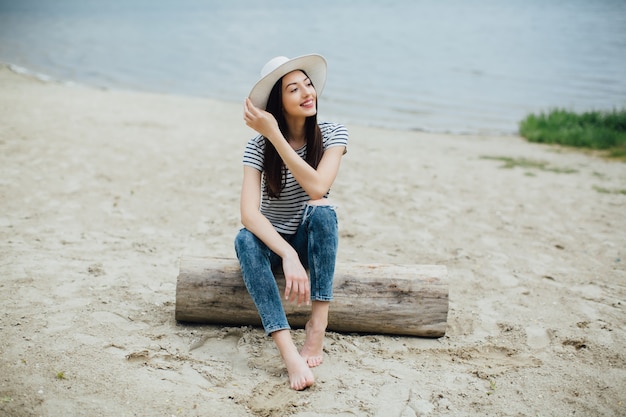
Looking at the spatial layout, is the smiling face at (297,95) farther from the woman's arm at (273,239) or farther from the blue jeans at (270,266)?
the blue jeans at (270,266)

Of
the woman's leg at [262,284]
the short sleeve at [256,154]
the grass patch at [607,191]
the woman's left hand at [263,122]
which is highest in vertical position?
the woman's left hand at [263,122]

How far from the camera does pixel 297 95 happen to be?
11.1 ft

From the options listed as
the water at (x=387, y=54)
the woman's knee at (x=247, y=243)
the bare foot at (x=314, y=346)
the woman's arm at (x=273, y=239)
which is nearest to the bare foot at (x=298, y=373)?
the bare foot at (x=314, y=346)

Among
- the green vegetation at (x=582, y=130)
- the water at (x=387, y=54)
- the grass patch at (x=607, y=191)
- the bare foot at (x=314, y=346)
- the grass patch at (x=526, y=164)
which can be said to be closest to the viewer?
the bare foot at (x=314, y=346)

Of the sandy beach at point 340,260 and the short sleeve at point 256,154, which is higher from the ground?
the short sleeve at point 256,154

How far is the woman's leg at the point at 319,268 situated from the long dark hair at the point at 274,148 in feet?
1.01

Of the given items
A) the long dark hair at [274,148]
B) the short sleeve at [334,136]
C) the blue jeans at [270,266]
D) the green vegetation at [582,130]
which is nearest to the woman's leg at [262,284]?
the blue jeans at [270,266]

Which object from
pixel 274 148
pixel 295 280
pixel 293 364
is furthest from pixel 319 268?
pixel 274 148

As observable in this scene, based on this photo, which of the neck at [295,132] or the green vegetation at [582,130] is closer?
the neck at [295,132]

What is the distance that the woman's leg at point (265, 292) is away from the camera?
3139 millimetres

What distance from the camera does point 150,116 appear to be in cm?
1012

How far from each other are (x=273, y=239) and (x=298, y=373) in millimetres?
735

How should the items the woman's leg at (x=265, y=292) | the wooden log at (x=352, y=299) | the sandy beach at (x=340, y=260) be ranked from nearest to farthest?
the sandy beach at (x=340, y=260)
the woman's leg at (x=265, y=292)
the wooden log at (x=352, y=299)

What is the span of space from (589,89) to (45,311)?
15.1 m
